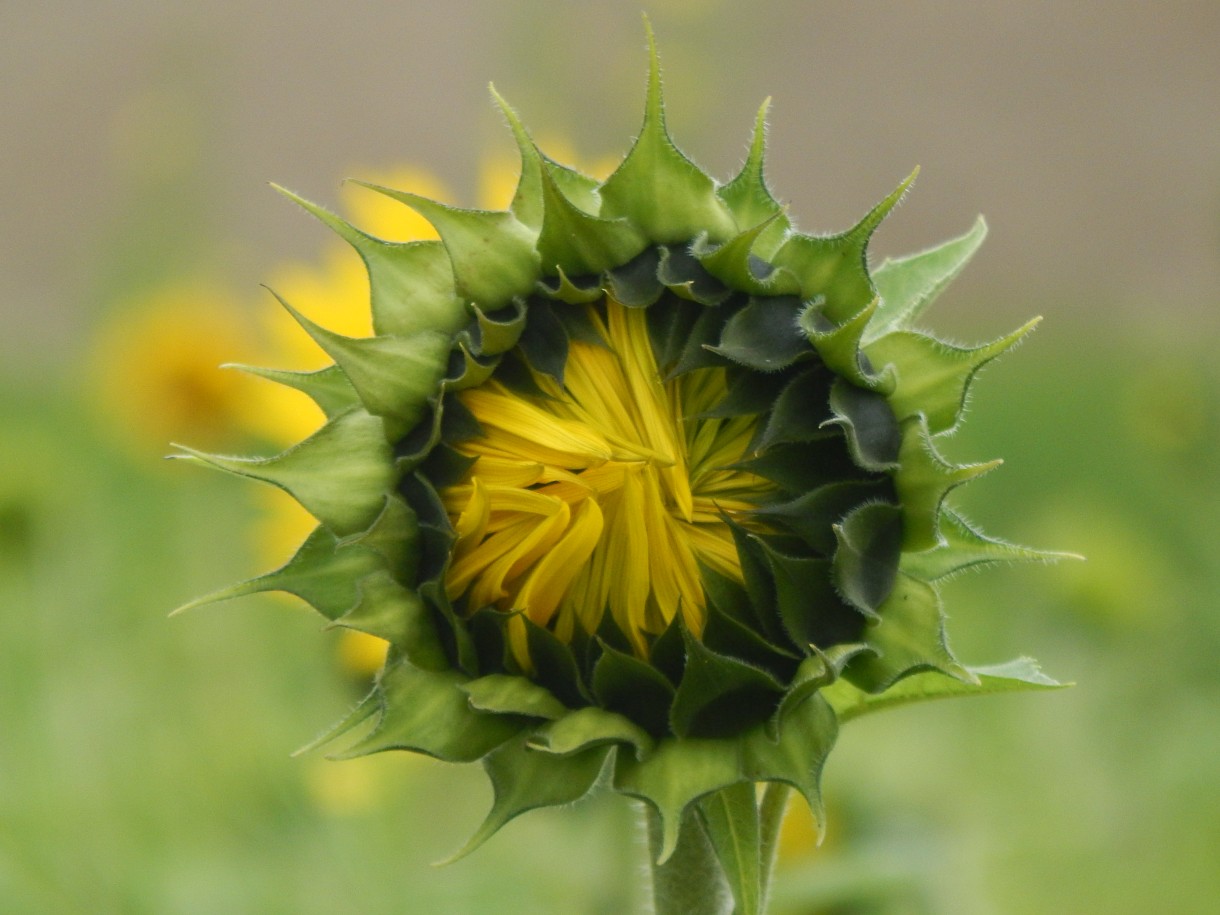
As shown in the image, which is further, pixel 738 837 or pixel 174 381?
pixel 174 381

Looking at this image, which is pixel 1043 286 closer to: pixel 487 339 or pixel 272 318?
pixel 272 318

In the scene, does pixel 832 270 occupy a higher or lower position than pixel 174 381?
higher

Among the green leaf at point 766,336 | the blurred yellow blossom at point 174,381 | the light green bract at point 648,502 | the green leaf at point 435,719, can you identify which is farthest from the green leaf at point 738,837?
the blurred yellow blossom at point 174,381

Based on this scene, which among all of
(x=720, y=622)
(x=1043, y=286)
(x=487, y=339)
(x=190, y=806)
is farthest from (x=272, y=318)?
(x=1043, y=286)

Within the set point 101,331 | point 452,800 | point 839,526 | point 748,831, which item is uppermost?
point 839,526

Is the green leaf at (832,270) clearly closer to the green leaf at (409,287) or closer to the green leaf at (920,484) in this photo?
Result: the green leaf at (920,484)

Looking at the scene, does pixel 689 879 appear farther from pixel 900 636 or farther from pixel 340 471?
pixel 340 471

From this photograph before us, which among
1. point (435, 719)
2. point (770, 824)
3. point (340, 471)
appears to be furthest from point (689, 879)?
point (340, 471)
